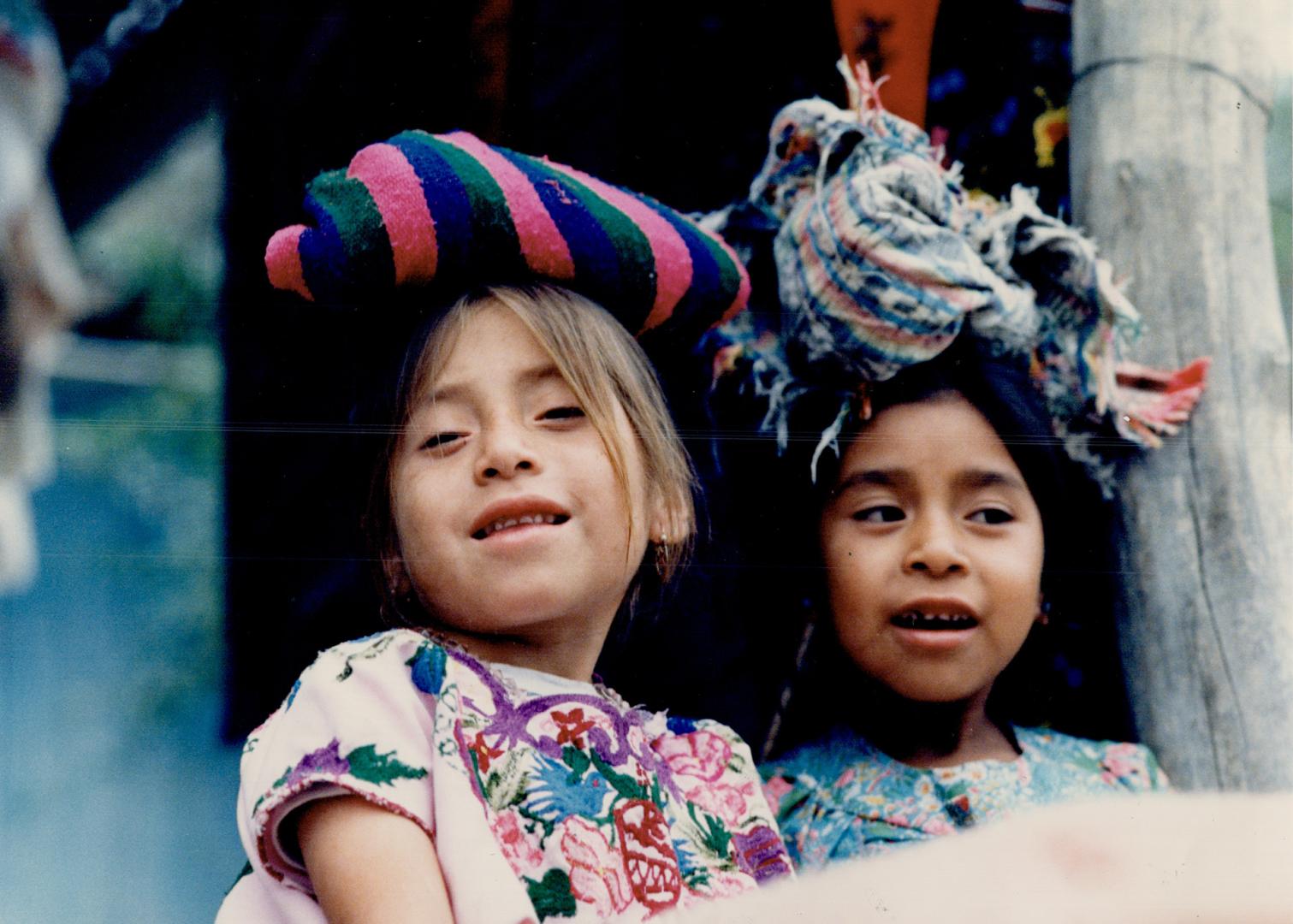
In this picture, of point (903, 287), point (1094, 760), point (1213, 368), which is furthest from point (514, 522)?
point (1213, 368)

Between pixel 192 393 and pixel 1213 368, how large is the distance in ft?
4.22

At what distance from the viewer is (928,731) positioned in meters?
1.67

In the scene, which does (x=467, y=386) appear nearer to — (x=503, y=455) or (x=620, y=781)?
(x=503, y=455)

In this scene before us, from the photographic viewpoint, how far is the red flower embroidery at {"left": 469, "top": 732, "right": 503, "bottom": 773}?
1.20 m

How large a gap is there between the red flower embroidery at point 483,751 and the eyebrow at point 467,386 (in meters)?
0.35

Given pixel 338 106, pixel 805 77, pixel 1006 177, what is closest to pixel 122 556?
pixel 338 106

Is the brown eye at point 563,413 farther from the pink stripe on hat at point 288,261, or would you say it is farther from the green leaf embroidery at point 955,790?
the green leaf embroidery at point 955,790

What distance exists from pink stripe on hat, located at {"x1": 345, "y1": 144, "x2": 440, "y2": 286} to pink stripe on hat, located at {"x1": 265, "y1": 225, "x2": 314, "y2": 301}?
98mm

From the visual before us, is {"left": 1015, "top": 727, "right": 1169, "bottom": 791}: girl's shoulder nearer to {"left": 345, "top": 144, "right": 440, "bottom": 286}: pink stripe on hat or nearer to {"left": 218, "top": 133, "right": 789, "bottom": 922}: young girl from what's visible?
{"left": 218, "top": 133, "right": 789, "bottom": 922}: young girl

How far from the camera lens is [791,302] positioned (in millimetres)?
1635

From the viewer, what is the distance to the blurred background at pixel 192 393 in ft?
4.88

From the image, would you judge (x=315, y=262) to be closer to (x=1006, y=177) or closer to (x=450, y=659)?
(x=450, y=659)

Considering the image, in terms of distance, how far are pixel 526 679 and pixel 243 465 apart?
0.48 m

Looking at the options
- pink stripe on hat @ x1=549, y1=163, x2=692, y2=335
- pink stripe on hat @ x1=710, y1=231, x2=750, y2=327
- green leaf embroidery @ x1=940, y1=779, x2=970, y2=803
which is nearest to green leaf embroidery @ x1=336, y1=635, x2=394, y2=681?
pink stripe on hat @ x1=549, y1=163, x2=692, y2=335
